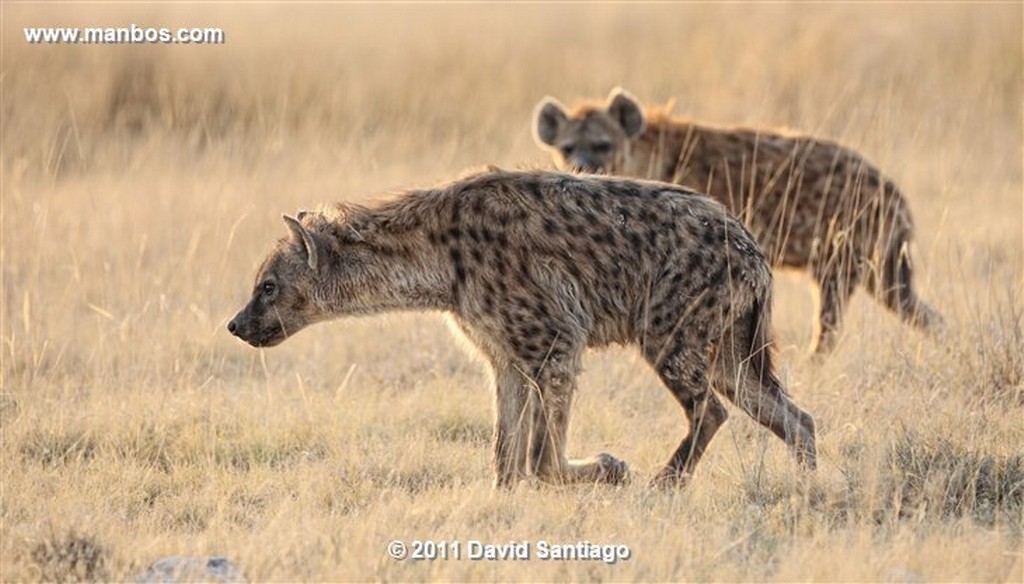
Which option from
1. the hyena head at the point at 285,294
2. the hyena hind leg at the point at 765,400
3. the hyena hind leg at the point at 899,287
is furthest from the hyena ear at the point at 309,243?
the hyena hind leg at the point at 899,287

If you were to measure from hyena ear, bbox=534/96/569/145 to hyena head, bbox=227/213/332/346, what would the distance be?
3364 millimetres

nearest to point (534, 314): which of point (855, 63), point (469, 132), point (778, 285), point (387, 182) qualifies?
point (778, 285)

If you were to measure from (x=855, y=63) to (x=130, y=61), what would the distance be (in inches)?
208

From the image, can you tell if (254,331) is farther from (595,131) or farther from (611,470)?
(595,131)

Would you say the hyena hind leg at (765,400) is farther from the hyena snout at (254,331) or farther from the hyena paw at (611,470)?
the hyena snout at (254,331)

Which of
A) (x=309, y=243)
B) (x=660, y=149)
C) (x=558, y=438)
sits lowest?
(x=558, y=438)

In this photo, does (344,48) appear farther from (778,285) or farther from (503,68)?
(778,285)

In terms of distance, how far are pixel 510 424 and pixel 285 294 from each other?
2.81ft

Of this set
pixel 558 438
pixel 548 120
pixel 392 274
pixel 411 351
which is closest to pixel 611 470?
pixel 558 438

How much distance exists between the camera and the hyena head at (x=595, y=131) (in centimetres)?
862

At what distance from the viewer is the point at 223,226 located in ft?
30.6

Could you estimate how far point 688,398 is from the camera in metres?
5.50

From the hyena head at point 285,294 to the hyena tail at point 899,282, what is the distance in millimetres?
2966

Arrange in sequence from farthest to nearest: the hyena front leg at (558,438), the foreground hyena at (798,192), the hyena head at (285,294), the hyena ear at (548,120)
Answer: the hyena ear at (548,120), the foreground hyena at (798,192), the hyena head at (285,294), the hyena front leg at (558,438)
